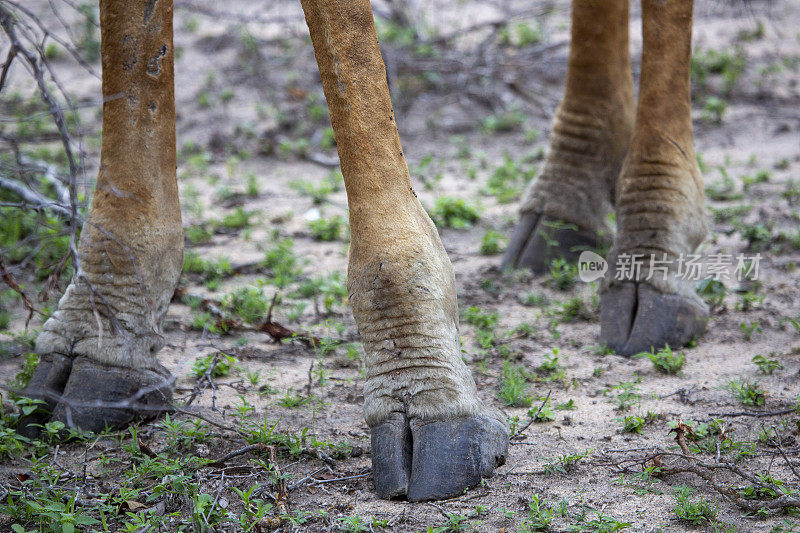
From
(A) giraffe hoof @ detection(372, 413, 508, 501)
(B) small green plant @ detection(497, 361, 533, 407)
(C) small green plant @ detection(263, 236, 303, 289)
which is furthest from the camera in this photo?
(C) small green plant @ detection(263, 236, 303, 289)

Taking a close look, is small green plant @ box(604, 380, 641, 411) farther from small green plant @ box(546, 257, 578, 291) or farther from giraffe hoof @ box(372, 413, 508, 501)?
small green plant @ box(546, 257, 578, 291)

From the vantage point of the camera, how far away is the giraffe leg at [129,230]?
2734 mm

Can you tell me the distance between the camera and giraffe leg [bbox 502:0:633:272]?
3916mm

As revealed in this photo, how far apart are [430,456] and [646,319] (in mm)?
1360

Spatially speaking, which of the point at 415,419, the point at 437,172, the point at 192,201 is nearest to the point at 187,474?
the point at 415,419

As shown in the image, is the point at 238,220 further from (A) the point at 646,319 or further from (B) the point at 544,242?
(A) the point at 646,319

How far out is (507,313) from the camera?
381cm

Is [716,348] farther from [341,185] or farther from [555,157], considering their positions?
[341,185]

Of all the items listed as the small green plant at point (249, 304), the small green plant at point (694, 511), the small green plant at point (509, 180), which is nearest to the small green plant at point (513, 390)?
the small green plant at point (694, 511)

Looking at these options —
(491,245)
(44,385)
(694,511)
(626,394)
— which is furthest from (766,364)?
(44,385)

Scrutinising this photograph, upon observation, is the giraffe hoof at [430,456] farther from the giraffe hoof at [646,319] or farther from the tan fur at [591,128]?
the tan fur at [591,128]

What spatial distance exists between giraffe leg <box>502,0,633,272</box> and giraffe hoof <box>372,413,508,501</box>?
1.87 m

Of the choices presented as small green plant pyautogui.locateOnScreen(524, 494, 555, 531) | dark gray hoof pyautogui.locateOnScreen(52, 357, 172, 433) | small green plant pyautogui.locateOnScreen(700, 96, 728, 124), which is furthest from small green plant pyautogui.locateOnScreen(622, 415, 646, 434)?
small green plant pyautogui.locateOnScreen(700, 96, 728, 124)

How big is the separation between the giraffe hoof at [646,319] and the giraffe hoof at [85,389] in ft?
5.75
